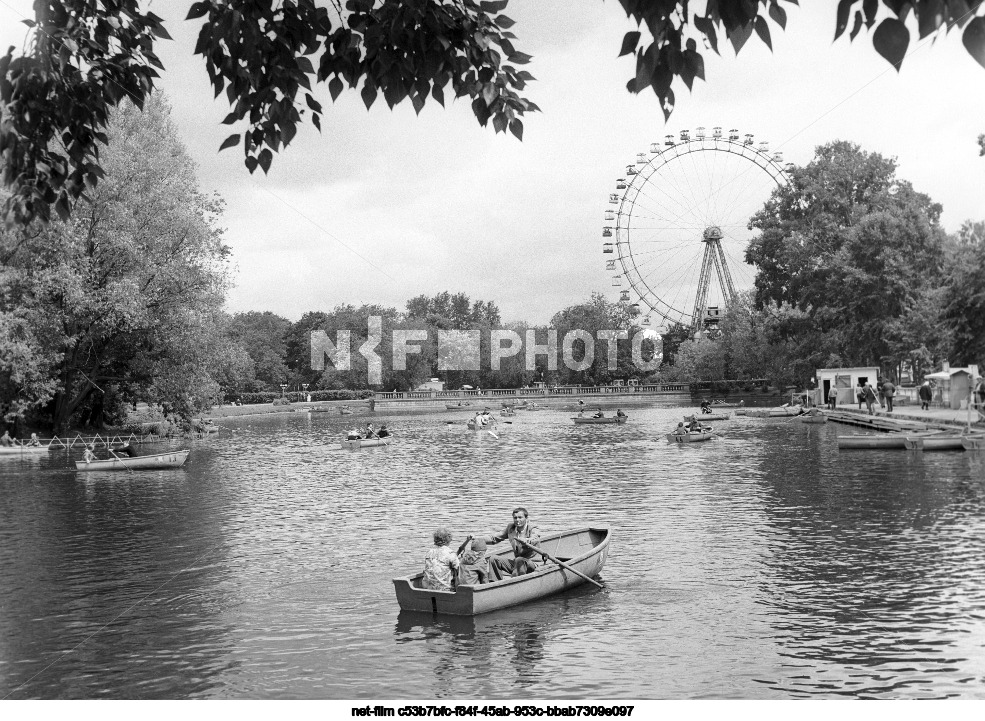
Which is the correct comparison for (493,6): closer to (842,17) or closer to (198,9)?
(198,9)

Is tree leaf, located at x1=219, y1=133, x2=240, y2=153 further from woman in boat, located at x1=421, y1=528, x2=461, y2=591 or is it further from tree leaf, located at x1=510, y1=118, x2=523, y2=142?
woman in boat, located at x1=421, y1=528, x2=461, y2=591

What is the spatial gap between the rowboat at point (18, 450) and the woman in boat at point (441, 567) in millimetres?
35589

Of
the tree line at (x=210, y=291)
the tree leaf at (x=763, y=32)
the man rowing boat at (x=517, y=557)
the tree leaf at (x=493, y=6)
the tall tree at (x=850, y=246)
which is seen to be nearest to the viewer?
the tree leaf at (x=763, y=32)

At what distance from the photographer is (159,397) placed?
149 ft

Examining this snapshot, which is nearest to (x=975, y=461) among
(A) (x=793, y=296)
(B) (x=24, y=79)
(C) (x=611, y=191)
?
(B) (x=24, y=79)

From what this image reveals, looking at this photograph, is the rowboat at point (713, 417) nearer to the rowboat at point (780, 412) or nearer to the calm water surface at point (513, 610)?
the rowboat at point (780, 412)

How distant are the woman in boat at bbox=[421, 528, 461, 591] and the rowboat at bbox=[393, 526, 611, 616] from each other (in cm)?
19

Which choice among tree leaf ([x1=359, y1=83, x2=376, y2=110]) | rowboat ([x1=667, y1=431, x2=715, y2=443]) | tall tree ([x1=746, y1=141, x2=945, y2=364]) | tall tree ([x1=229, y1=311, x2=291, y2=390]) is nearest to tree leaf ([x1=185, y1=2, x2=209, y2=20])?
tree leaf ([x1=359, y1=83, x2=376, y2=110])

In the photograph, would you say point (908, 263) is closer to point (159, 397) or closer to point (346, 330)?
point (159, 397)

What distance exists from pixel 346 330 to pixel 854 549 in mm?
116123

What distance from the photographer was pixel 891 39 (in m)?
3.92

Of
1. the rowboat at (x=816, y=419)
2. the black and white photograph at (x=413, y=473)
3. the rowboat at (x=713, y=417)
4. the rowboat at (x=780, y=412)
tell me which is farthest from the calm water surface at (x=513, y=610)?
the rowboat at (x=713, y=417)

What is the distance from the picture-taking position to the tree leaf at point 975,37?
4020mm

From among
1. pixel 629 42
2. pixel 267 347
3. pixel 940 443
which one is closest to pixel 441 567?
pixel 629 42
